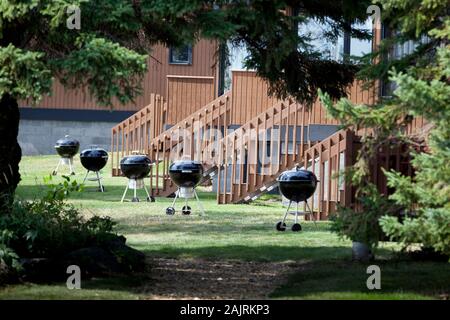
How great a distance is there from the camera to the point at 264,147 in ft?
75.4

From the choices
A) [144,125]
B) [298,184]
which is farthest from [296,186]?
[144,125]

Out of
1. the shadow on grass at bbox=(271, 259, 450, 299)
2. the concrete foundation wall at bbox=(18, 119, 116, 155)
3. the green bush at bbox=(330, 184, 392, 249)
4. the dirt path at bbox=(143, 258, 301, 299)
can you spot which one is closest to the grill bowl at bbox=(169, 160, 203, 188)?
the dirt path at bbox=(143, 258, 301, 299)

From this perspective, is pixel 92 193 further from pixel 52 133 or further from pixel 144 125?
pixel 52 133

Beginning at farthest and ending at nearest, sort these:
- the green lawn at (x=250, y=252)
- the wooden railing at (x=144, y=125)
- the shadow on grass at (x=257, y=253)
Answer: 1. the wooden railing at (x=144, y=125)
2. the shadow on grass at (x=257, y=253)
3. the green lawn at (x=250, y=252)

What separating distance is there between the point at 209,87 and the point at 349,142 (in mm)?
13148

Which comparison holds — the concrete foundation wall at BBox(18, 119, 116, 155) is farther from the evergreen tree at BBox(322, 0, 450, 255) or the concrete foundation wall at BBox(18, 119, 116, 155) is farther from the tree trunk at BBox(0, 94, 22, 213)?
the evergreen tree at BBox(322, 0, 450, 255)

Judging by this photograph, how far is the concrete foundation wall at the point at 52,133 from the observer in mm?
38219

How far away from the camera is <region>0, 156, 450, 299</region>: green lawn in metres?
11.4

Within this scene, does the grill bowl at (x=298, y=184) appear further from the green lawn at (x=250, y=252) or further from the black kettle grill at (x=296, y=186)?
the green lawn at (x=250, y=252)

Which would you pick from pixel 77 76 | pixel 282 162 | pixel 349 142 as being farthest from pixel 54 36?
pixel 282 162

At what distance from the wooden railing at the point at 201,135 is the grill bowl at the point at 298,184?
6.69 m

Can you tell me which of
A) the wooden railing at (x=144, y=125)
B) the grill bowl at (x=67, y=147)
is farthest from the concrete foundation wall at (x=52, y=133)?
the grill bowl at (x=67, y=147)

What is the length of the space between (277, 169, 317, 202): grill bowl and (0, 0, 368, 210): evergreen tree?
4.53 meters
